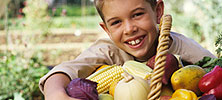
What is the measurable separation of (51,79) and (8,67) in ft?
7.58

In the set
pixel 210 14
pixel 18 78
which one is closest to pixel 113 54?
pixel 18 78

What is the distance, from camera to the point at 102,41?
1.88m

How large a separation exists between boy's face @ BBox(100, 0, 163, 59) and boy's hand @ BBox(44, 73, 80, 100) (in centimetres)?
39

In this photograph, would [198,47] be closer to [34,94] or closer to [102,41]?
[102,41]

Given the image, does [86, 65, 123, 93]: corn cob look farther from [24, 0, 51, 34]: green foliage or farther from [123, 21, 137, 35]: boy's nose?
[24, 0, 51, 34]: green foliage

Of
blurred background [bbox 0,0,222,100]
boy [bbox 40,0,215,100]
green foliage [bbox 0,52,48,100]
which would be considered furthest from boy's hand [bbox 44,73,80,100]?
green foliage [bbox 0,52,48,100]

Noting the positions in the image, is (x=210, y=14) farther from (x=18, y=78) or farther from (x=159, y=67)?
(x=159, y=67)

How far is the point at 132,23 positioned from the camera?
1.38 metres

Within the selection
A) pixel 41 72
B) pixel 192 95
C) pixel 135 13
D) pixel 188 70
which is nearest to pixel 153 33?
pixel 135 13

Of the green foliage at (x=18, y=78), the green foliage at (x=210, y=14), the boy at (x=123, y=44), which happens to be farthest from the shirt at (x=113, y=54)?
the green foliage at (x=210, y=14)

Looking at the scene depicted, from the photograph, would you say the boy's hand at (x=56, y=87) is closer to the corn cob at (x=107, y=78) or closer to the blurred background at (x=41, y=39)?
the corn cob at (x=107, y=78)

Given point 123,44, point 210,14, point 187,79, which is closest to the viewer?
point 187,79

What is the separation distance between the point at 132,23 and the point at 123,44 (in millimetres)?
189

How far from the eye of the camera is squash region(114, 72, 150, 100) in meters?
1.04
